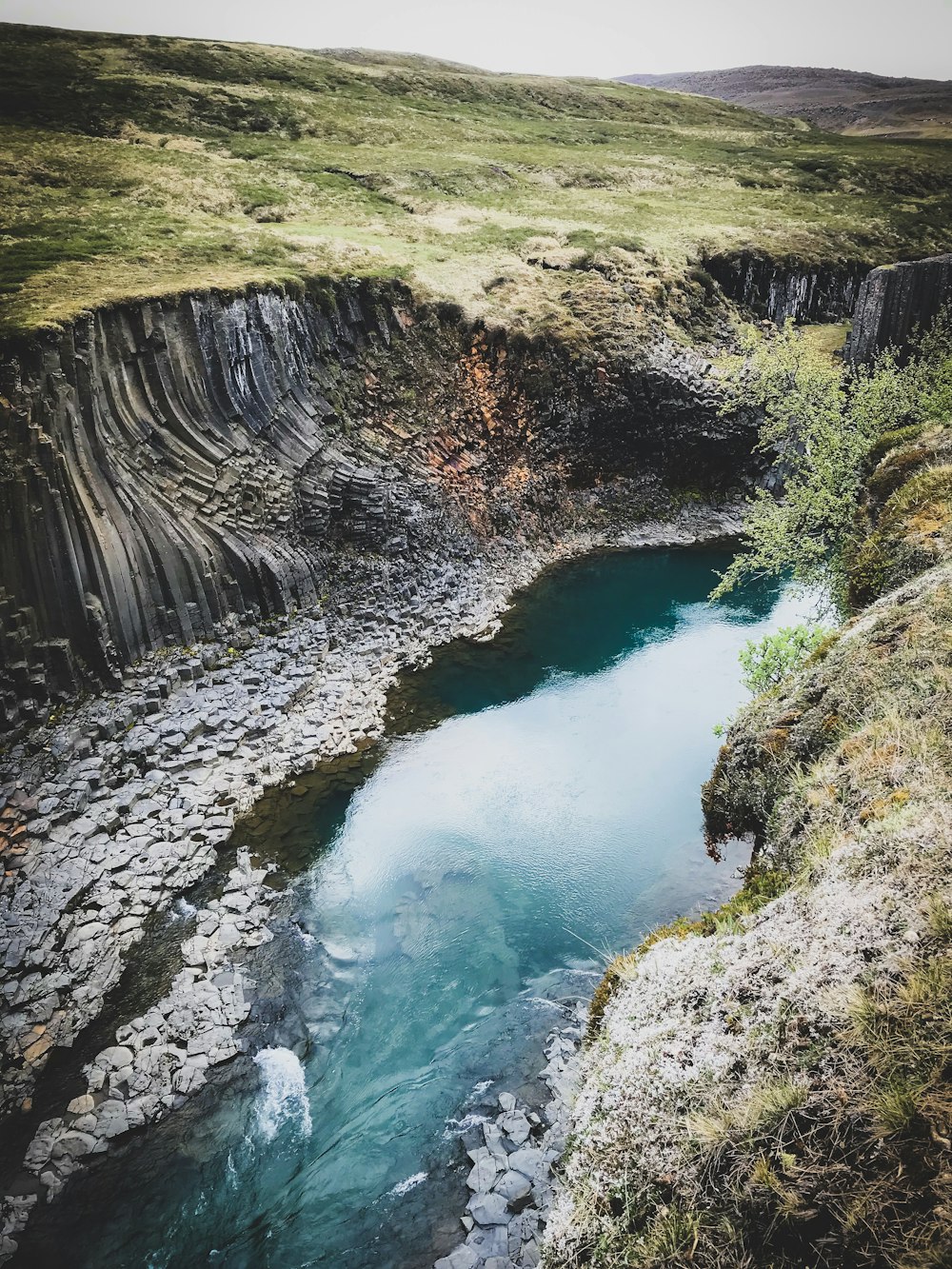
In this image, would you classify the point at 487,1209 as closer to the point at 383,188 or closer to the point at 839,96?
the point at 383,188

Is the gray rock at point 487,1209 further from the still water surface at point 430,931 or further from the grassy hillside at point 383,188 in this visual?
the grassy hillside at point 383,188

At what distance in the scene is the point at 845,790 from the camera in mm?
7348

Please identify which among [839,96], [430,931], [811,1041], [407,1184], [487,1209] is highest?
[839,96]

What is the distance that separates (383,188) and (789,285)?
29.4 meters

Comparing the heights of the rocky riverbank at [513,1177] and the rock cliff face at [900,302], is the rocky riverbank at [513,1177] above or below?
below

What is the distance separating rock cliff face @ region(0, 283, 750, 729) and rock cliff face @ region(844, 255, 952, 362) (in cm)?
782

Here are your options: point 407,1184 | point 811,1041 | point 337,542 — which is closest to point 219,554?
point 337,542

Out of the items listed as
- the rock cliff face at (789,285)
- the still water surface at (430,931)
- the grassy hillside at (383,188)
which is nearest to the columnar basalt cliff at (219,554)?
the still water surface at (430,931)

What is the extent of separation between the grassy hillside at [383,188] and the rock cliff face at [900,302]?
37.2ft

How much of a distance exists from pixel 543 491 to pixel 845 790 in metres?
30.0

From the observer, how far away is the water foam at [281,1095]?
11672 mm

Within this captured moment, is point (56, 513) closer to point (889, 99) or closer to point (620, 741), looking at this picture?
point (620, 741)

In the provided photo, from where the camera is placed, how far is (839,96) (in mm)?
122812

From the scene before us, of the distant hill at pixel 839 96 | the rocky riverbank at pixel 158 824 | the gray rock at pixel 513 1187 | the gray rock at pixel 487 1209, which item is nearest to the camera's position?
the gray rock at pixel 487 1209
